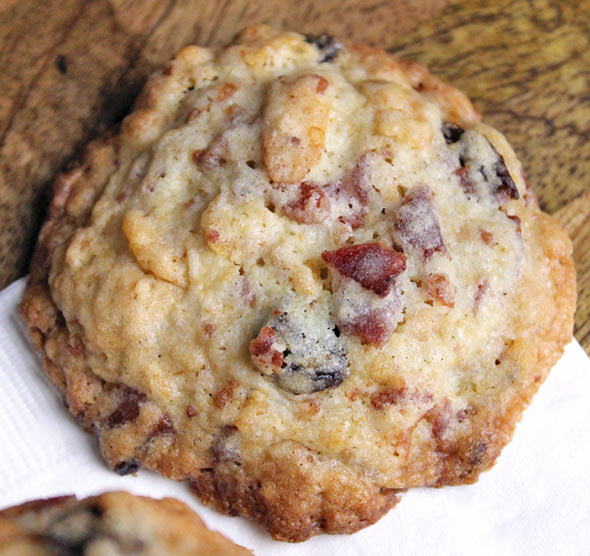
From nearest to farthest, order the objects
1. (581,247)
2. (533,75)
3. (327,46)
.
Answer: (327,46), (581,247), (533,75)

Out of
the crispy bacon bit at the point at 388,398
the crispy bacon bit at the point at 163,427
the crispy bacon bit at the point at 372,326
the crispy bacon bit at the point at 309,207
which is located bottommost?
the crispy bacon bit at the point at 163,427

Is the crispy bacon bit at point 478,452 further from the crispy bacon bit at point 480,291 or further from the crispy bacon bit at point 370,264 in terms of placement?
the crispy bacon bit at point 370,264

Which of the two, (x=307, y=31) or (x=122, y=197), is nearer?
(x=122, y=197)

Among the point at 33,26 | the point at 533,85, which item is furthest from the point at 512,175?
the point at 33,26

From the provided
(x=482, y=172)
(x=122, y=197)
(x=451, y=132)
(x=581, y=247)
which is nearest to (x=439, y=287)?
(x=482, y=172)

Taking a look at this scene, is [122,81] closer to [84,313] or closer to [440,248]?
[84,313]

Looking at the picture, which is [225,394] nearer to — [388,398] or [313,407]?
[313,407]

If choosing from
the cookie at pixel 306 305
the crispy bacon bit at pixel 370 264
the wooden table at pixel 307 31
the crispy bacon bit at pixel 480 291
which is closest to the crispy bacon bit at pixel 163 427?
the cookie at pixel 306 305
